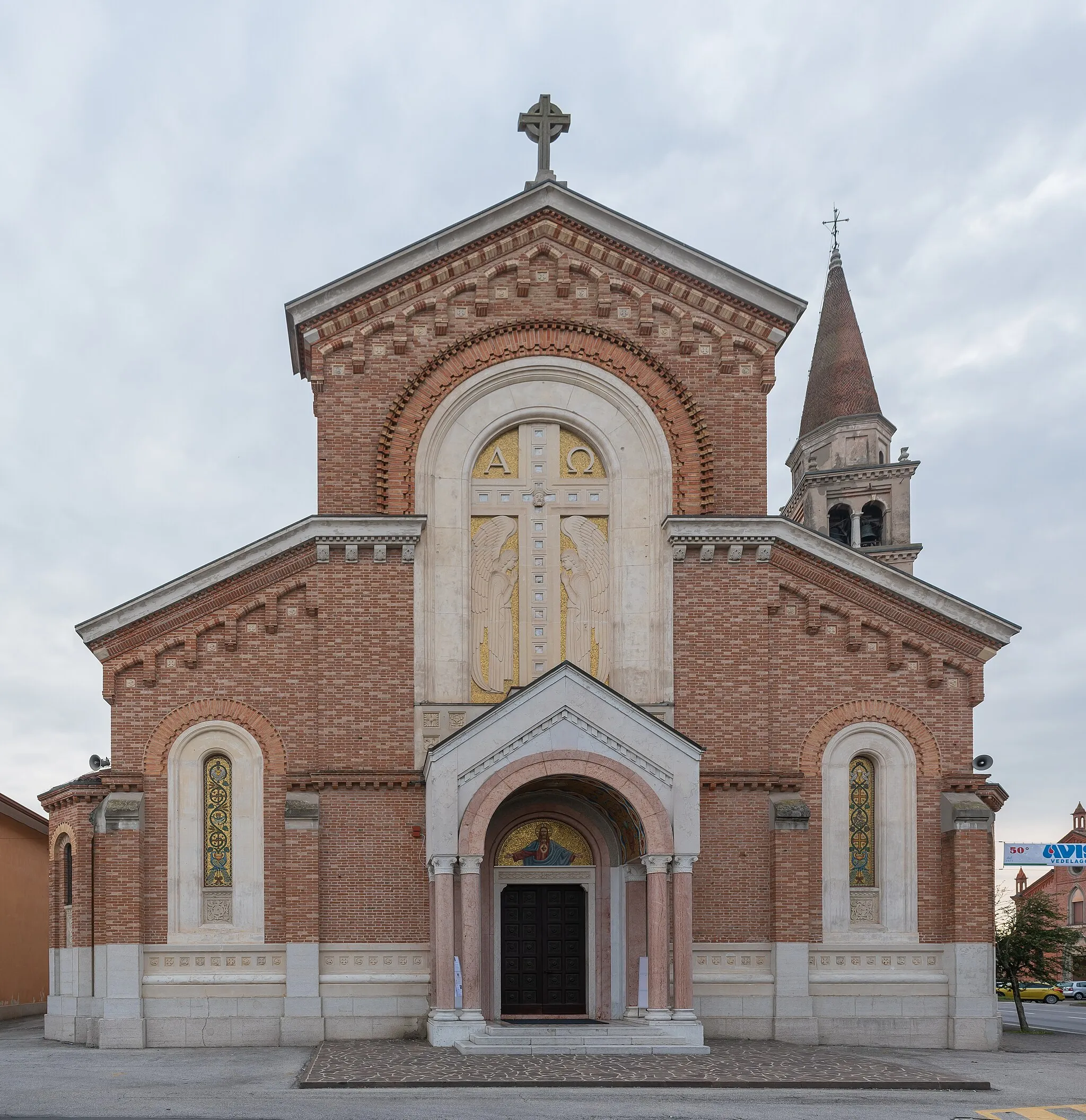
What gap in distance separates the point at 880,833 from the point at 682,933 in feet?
14.5

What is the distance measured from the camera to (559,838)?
73.5 ft

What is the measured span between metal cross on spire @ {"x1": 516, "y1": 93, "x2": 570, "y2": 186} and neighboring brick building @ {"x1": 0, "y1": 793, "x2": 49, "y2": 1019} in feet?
62.3

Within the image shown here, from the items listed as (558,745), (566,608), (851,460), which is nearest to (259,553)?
(566,608)

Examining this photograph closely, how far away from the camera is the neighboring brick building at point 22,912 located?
105 feet

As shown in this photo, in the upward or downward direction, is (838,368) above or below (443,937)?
above

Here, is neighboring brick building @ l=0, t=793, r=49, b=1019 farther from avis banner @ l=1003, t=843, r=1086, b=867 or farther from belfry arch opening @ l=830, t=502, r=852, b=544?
belfry arch opening @ l=830, t=502, r=852, b=544

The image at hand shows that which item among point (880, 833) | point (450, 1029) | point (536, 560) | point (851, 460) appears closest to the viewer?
point (450, 1029)

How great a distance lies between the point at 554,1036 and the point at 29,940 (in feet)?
63.3

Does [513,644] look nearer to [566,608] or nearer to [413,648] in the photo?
[566,608]

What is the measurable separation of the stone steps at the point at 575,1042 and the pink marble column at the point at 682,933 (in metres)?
0.47

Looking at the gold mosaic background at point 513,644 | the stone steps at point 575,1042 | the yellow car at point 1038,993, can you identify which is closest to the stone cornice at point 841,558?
the gold mosaic background at point 513,644

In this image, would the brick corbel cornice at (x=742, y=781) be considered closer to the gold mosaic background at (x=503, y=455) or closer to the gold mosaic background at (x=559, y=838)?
the gold mosaic background at (x=559, y=838)

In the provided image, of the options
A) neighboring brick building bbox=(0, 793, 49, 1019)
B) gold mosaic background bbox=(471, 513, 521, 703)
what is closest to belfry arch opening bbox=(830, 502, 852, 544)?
gold mosaic background bbox=(471, 513, 521, 703)

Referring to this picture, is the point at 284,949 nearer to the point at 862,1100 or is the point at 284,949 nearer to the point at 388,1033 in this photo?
the point at 388,1033
